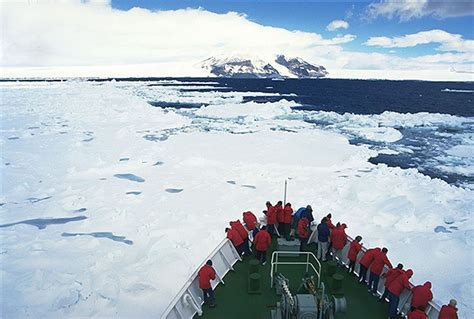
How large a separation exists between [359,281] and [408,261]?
2.92 m

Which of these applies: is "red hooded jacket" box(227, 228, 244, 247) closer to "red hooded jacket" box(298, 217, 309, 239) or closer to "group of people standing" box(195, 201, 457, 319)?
"group of people standing" box(195, 201, 457, 319)

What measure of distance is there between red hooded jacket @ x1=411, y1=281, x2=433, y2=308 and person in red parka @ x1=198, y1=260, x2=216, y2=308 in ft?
9.15

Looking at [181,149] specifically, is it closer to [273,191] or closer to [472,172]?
[273,191]

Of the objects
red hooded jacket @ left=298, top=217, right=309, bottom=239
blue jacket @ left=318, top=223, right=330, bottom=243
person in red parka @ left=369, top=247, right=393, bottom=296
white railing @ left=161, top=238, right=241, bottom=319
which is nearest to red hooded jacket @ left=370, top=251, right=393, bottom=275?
person in red parka @ left=369, top=247, right=393, bottom=296

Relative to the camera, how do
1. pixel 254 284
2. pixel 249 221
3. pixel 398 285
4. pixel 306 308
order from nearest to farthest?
1. pixel 306 308
2. pixel 398 285
3. pixel 254 284
4. pixel 249 221

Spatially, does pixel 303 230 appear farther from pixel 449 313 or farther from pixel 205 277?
pixel 449 313

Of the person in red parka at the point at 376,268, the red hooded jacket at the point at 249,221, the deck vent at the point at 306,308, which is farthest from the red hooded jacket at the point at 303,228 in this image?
the deck vent at the point at 306,308

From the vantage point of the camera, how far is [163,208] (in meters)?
10.9

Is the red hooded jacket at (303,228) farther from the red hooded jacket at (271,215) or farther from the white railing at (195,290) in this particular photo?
the white railing at (195,290)

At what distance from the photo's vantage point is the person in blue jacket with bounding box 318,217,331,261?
6418mm

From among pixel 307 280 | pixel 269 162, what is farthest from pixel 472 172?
pixel 307 280

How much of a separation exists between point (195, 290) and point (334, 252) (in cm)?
268

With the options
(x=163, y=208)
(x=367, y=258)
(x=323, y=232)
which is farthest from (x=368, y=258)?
(x=163, y=208)

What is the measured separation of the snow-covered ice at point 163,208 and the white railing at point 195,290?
5.11 feet
